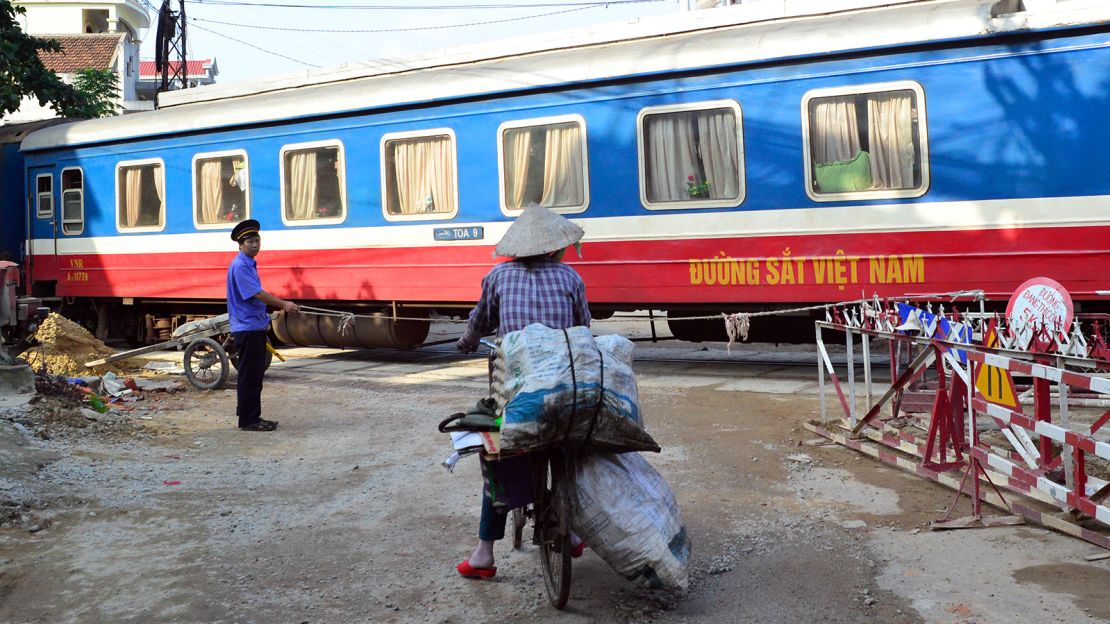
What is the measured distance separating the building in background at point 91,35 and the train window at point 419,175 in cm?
3347

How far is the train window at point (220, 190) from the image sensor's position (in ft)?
43.7

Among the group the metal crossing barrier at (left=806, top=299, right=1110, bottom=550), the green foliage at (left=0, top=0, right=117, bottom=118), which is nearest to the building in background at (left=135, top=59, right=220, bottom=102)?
the green foliage at (left=0, top=0, right=117, bottom=118)

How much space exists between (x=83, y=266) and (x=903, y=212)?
1113cm

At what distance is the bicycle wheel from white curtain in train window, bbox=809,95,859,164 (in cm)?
614

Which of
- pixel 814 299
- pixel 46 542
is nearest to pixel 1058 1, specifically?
→ pixel 814 299

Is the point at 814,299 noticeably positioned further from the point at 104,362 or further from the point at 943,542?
the point at 104,362

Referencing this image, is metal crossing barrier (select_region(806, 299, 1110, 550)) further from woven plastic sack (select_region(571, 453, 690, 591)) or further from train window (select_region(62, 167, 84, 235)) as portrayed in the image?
train window (select_region(62, 167, 84, 235))

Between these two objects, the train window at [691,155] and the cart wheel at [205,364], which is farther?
the cart wheel at [205,364]

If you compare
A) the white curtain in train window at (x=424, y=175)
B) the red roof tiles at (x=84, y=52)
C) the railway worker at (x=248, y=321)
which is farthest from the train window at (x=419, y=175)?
the red roof tiles at (x=84, y=52)

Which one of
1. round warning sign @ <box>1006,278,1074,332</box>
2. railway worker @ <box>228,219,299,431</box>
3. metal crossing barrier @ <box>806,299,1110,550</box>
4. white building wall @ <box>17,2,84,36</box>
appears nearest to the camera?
metal crossing barrier @ <box>806,299,1110,550</box>

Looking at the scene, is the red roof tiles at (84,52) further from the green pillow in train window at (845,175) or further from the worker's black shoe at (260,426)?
the green pillow in train window at (845,175)

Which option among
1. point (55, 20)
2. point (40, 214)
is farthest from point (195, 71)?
point (40, 214)

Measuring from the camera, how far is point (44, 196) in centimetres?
1563

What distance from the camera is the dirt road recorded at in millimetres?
4258
